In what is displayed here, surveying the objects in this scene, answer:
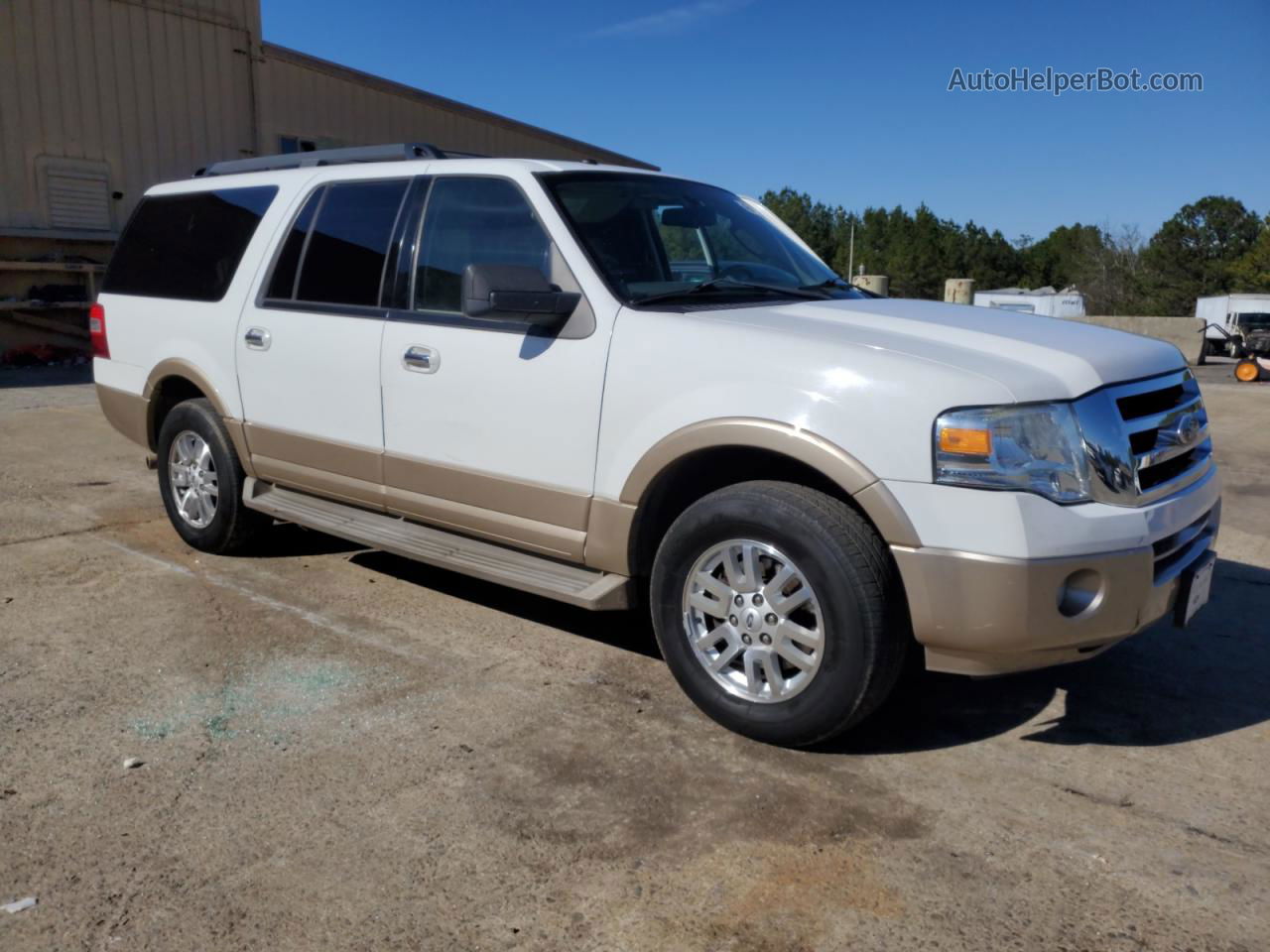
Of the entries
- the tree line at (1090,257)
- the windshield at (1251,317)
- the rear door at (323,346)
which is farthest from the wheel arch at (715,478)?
the tree line at (1090,257)

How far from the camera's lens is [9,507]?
673 cm

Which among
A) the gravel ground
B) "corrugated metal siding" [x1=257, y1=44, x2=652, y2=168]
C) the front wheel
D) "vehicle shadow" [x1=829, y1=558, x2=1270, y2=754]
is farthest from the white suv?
the front wheel

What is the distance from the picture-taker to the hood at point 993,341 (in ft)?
10.6

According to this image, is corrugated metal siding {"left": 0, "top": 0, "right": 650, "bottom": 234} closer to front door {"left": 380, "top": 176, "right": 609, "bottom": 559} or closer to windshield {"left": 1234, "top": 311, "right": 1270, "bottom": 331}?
front door {"left": 380, "top": 176, "right": 609, "bottom": 559}

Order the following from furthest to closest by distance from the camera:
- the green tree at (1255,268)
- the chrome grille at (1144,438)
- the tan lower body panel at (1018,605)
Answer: the green tree at (1255,268) → the chrome grille at (1144,438) → the tan lower body panel at (1018,605)

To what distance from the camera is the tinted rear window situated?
473cm

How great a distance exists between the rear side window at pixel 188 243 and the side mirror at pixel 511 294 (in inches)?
81.2

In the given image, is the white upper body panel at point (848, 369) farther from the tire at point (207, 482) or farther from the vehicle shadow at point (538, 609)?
the tire at point (207, 482)

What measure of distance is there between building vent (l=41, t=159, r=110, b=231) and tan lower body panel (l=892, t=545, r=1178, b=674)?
55.6 ft

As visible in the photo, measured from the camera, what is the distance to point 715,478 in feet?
12.8

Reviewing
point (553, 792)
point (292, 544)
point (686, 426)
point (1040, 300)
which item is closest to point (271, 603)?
point (292, 544)

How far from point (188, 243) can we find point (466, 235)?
212cm

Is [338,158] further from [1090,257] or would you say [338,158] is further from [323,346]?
[1090,257]

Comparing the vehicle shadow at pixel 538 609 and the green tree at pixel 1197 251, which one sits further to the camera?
the green tree at pixel 1197 251
